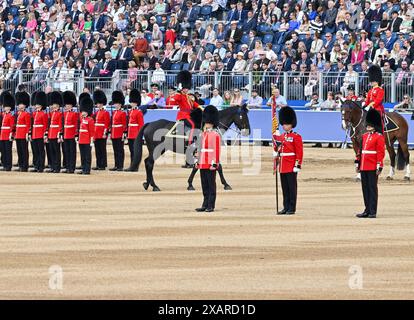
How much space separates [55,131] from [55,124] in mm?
148

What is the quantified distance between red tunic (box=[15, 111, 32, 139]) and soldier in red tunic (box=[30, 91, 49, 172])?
0.63 feet

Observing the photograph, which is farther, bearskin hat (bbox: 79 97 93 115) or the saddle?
bearskin hat (bbox: 79 97 93 115)

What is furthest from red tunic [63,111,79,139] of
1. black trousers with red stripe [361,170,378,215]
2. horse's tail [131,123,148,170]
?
black trousers with red stripe [361,170,378,215]

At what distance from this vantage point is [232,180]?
28.2 meters

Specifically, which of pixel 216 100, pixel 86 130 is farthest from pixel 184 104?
pixel 216 100

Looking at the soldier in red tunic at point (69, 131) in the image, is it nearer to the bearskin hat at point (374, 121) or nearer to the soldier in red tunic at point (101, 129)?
the soldier in red tunic at point (101, 129)

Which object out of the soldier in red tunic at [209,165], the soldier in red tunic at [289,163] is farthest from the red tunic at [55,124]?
the soldier in red tunic at [289,163]

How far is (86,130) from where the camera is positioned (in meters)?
29.6

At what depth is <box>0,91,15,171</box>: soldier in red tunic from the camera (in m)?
31.0

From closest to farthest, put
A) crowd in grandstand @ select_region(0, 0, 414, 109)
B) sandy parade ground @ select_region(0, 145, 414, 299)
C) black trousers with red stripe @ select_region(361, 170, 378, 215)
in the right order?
sandy parade ground @ select_region(0, 145, 414, 299)
black trousers with red stripe @ select_region(361, 170, 378, 215)
crowd in grandstand @ select_region(0, 0, 414, 109)

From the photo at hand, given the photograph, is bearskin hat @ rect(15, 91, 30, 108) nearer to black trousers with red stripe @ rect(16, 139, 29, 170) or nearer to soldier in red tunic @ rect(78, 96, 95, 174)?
black trousers with red stripe @ rect(16, 139, 29, 170)

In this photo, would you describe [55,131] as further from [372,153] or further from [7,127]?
[372,153]

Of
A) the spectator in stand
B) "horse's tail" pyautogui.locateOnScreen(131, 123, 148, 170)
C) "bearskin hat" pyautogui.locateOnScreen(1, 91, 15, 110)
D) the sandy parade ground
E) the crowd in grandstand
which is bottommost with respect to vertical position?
the sandy parade ground

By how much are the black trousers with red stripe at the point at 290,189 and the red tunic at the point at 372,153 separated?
1.00 metres
